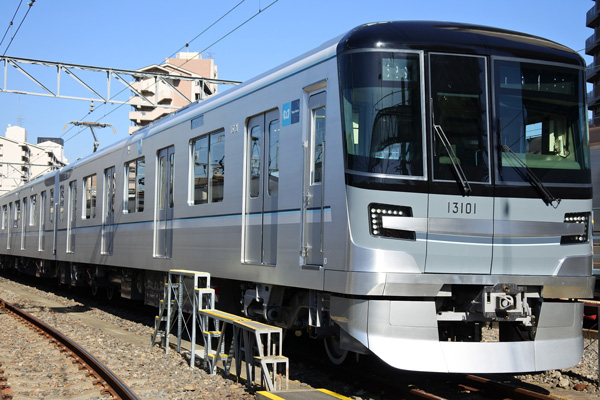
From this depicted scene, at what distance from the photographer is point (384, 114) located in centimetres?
633

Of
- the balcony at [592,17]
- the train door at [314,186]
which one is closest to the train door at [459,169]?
the train door at [314,186]

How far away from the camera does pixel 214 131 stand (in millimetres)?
9578

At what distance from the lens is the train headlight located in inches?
243

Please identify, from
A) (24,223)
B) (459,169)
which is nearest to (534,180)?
(459,169)

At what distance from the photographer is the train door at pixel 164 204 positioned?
11062 mm

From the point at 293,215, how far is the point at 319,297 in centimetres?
89

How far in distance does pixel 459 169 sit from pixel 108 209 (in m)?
9.80

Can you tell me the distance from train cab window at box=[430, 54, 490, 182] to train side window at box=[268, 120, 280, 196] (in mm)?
2097

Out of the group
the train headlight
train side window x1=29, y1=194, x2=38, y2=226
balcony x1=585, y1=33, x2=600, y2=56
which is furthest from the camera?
balcony x1=585, y1=33, x2=600, y2=56

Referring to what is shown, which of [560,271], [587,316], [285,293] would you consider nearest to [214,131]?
[285,293]

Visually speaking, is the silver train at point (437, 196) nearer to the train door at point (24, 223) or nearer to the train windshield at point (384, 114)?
the train windshield at point (384, 114)

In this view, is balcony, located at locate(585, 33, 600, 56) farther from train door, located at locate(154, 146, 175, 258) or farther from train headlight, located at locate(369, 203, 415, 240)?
train headlight, located at locate(369, 203, 415, 240)

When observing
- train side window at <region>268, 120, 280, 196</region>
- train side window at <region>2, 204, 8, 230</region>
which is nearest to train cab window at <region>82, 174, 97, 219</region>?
train side window at <region>268, 120, 280, 196</region>

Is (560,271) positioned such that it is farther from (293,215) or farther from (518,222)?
(293,215)
